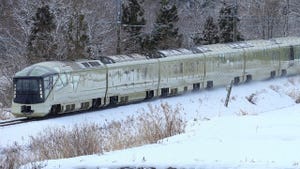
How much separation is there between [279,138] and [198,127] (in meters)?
1.84

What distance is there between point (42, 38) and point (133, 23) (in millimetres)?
11763

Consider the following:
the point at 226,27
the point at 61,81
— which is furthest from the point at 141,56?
the point at 226,27

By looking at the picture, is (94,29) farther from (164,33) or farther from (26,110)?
(26,110)

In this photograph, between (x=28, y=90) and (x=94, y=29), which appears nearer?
(x=28, y=90)

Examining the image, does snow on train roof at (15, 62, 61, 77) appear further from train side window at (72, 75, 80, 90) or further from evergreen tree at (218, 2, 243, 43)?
evergreen tree at (218, 2, 243, 43)

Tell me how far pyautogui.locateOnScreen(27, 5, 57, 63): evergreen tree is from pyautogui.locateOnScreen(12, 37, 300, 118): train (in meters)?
9.48

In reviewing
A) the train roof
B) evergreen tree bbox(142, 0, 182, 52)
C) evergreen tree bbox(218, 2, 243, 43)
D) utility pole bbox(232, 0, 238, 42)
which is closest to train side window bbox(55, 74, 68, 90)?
the train roof

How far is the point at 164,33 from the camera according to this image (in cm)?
5241

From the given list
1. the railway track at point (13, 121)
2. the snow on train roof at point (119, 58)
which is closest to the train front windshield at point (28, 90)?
the railway track at point (13, 121)

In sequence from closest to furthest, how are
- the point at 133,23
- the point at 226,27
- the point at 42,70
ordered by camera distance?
the point at 42,70 < the point at 133,23 < the point at 226,27

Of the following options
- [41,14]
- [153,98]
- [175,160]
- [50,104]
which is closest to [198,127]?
[175,160]

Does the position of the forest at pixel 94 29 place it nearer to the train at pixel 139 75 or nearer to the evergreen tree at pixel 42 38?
the evergreen tree at pixel 42 38

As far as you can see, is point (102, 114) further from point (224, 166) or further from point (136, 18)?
point (136, 18)

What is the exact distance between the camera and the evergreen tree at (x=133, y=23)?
49.8 metres
